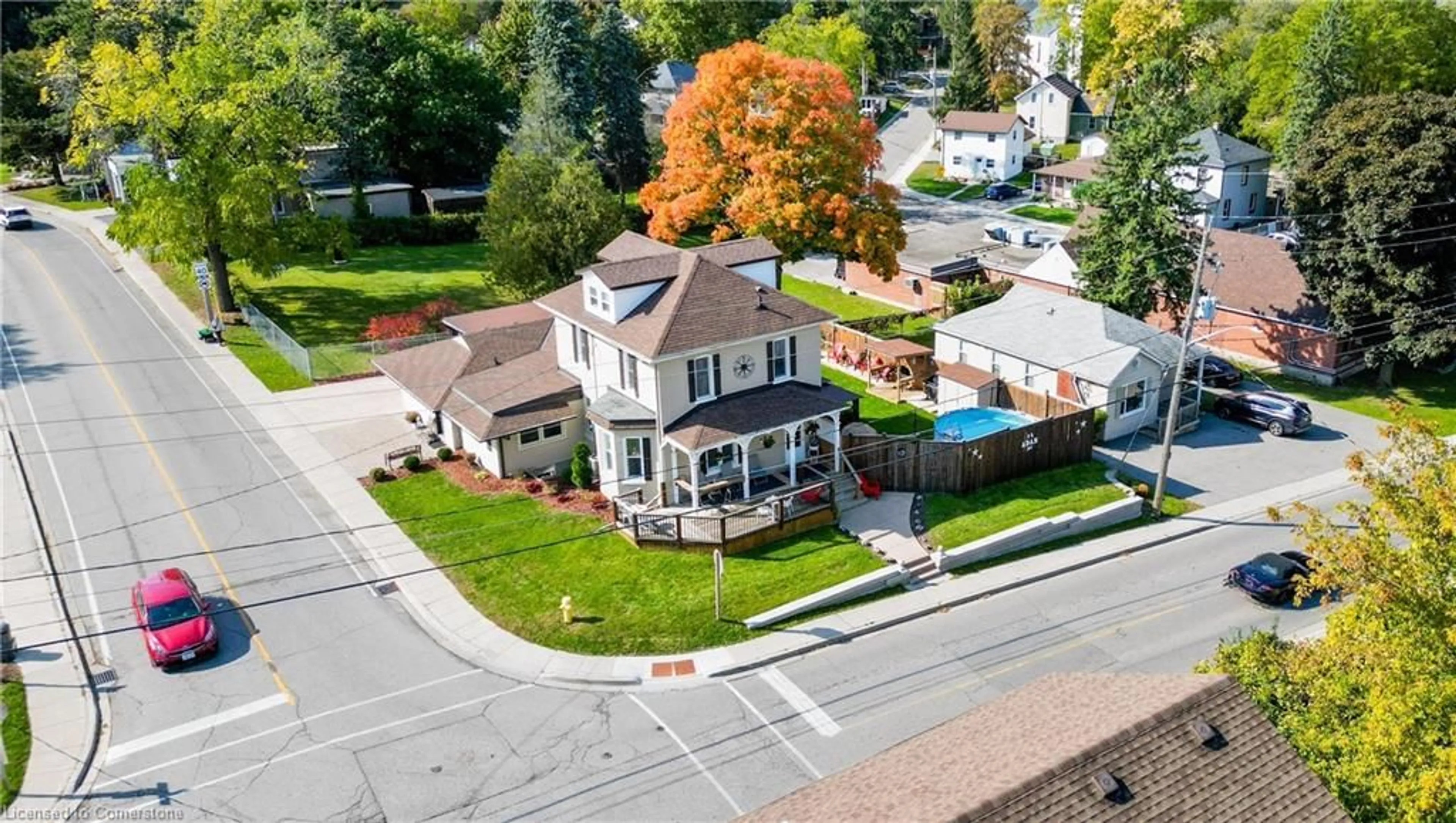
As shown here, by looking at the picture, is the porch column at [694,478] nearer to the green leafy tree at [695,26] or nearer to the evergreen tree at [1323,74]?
the evergreen tree at [1323,74]

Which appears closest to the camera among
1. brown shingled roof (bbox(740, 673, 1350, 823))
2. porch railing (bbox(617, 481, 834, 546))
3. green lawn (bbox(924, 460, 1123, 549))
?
brown shingled roof (bbox(740, 673, 1350, 823))

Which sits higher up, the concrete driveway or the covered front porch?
the covered front porch

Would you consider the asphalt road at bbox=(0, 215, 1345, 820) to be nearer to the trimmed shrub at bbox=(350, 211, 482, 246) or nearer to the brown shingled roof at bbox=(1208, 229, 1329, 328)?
the brown shingled roof at bbox=(1208, 229, 1329, 328)

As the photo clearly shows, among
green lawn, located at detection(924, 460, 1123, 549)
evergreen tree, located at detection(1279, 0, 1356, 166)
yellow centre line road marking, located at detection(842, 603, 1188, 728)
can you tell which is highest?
evergreen tree, located at detection(1279, 0, 1356, 166)

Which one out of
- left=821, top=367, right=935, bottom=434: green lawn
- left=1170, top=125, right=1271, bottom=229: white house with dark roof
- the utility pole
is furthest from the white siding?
the utility pole

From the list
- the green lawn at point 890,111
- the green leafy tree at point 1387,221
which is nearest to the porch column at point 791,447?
the green leafy tree at point 1387,221

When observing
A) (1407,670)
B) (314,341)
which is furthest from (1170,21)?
(1407,670)

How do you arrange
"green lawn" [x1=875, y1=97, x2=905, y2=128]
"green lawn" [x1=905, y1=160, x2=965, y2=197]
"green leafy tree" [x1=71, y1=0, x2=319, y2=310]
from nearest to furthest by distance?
"green leafy tree" [x1=71, y1=0, x2=319, y2=310]
"green lawn" [x1=905, y1=160, x2=965, y2=197]
"green lawn" [x1=875, y1=97, x2=905, y2=128]
